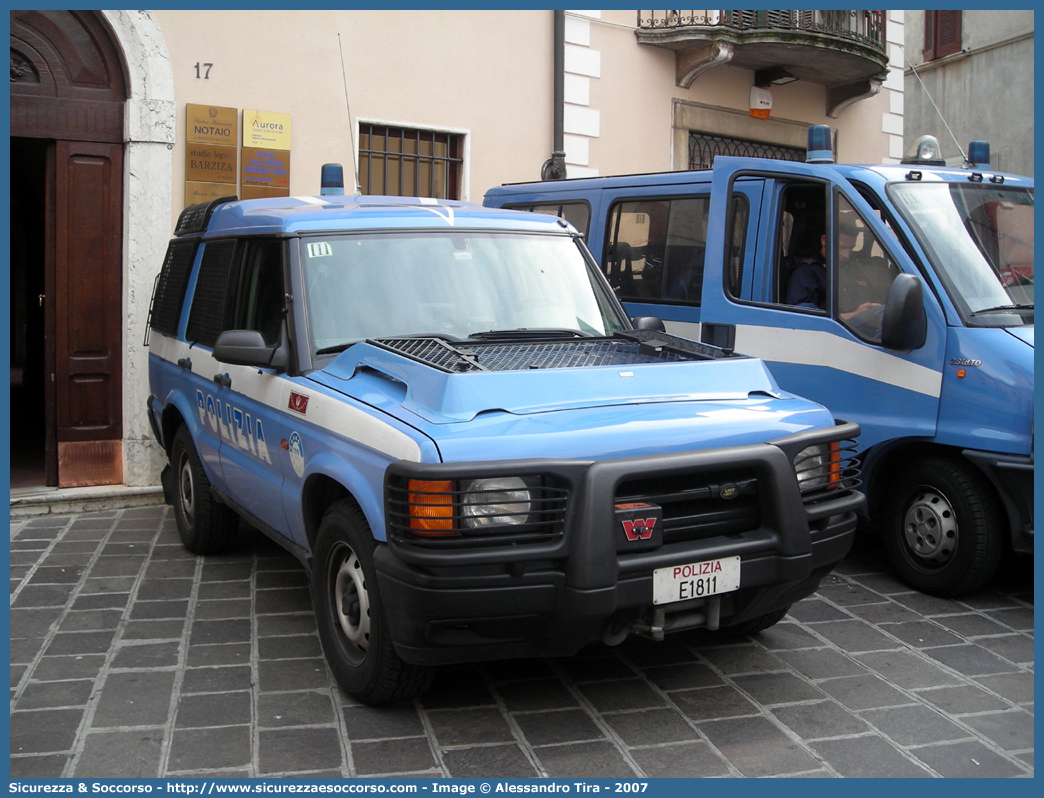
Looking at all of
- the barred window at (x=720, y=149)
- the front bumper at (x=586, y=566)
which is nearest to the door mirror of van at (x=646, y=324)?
the front bumper at (x=586, y=566)

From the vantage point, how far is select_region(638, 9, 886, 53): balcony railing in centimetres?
1104

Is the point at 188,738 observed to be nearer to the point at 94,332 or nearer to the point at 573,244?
the point at 573,244

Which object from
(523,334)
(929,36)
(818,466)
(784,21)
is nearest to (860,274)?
(818,466)

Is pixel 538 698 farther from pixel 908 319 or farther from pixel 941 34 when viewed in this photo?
pixel 941 34

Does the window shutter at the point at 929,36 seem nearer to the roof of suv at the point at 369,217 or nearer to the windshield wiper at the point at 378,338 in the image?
the roof of suv at the point at 369,217

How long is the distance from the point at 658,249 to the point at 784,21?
5542 millimetres

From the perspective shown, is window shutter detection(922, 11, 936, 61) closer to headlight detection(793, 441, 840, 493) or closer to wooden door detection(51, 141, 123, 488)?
wooden door detection(51, 141, 123, 488)

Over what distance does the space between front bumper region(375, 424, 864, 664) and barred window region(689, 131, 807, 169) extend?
827 centimetres

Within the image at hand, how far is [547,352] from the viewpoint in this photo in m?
4.39

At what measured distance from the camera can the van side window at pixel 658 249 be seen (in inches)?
286

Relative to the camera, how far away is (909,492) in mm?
5648

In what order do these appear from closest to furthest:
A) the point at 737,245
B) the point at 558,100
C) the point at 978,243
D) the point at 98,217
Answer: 1. the point at 978,243
2. the point at 737,245
3. the point at 98,217
4. the point at 558,100

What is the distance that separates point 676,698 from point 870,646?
121cm

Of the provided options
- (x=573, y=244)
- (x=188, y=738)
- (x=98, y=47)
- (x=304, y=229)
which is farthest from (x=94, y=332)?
(x=188, y=738)
